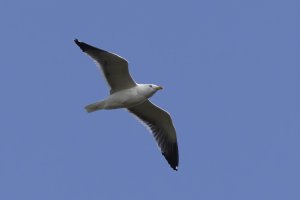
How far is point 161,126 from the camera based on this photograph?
793 inches

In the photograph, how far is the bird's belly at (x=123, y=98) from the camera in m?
18.3

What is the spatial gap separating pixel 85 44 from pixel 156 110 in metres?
2.68

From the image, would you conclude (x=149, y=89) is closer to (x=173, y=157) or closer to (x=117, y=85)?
(x=117, y=85)

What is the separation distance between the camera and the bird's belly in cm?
1831

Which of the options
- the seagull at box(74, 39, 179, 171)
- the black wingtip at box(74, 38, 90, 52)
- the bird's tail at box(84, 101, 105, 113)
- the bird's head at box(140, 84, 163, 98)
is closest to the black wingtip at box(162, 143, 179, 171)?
the seagull at box(74, 39, 179, 171)

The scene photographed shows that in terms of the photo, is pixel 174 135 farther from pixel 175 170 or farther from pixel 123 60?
pixel 123 60

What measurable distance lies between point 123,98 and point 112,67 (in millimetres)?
702

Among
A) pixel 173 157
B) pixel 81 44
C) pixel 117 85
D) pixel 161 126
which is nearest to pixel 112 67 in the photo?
pixel 117 85

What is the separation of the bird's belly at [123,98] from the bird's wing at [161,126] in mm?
1241

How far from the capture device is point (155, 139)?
2028cm

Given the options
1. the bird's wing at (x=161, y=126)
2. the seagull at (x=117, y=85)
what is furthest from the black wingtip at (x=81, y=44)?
the bird's wing at (x=161, y=126)

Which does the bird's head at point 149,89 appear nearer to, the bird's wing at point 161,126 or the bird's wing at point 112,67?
the bird's wing at point 112,67

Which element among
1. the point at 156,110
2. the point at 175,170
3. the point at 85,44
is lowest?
the point at 175,170

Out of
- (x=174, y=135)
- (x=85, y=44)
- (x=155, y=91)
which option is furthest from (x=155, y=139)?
(x=85, y=44)
